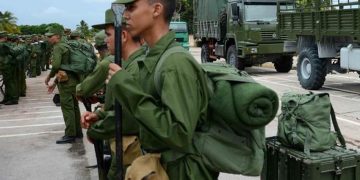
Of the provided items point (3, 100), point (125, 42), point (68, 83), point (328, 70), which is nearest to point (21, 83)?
point (3, 100)

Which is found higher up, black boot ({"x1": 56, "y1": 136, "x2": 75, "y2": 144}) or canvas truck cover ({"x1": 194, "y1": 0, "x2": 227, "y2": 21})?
canvas truck cover ({"x1": 194, "y1": 0, "x2": 227, "y2": 21})

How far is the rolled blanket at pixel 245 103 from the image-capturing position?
6.72ft

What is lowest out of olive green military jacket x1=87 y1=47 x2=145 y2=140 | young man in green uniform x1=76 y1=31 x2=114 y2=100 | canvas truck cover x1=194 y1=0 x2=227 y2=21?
olive green military jacket x1=87 y1=47 x2=145 y2=140

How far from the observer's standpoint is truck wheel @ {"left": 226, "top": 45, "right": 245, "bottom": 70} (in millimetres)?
16516

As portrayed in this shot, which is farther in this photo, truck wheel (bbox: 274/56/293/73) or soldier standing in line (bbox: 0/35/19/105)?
truck wheel (bbox: 274/56/293/73)

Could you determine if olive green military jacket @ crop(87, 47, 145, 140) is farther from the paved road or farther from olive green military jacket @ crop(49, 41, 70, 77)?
olive green military jacket @ crop(49, 41, 70, 77)

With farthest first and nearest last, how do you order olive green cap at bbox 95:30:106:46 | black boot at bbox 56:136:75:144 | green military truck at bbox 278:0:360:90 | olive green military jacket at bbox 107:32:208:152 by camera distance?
green military truck at bbox 278:0:360:90, black boot at bbox 56:136:75:144, olive green cap at bbox 95:30:106:46, olive green military jacket at bbox 107:32:208:152

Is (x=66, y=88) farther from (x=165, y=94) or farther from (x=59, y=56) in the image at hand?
A: (x=165, y=94)

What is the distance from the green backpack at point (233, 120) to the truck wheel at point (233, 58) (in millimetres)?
14291

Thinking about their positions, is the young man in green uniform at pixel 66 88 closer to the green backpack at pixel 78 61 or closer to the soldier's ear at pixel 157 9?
the green backpack at pixel 78 61

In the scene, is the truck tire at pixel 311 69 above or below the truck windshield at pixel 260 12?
below

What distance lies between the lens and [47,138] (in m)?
7.61

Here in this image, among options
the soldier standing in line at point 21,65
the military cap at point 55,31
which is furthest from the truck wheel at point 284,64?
the military cap at point 55,31

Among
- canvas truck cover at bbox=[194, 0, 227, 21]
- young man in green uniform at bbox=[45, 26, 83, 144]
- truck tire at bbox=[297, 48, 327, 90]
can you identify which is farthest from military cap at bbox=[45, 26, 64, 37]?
canvas truck cover at bbox=[194, 0, 227, 21]
